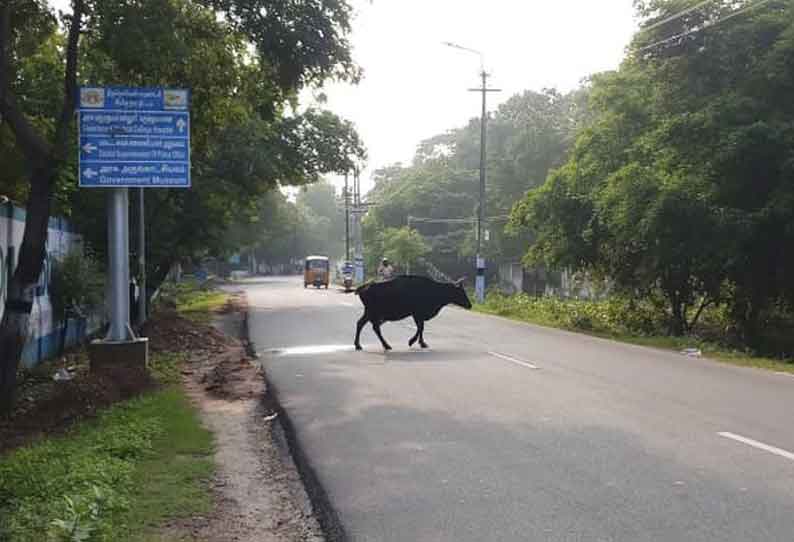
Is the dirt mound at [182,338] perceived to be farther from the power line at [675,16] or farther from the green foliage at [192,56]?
the power line at [675,16]

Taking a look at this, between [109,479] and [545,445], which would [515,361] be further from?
[109,479]

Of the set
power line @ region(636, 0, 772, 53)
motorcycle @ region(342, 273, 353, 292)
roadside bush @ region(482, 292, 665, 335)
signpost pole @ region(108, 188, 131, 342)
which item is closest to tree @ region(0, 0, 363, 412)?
signpost pole @ region(108, 188, 131, 342)

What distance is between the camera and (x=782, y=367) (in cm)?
1573

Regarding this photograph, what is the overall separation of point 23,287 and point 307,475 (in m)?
5.54

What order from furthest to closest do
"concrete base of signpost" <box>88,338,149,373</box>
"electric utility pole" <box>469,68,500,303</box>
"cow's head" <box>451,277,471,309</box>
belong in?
1. "electric utility pole" <box>469,68,500,303</box>
2. "cow's head" <box>451,277,471,309</box>
3. "concrete base of signpost" <box>88,338,149,373</box>

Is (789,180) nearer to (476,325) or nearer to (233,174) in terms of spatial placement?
(476,325)

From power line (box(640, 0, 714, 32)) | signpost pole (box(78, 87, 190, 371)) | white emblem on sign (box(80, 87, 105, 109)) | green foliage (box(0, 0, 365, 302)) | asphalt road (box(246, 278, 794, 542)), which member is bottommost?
asphalt road (box(246, 278, 794, 542))

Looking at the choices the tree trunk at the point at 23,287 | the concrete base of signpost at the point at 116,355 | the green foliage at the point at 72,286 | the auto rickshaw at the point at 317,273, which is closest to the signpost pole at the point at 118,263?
the concrete base of signpost at the point at 116,355

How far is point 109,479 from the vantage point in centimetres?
696

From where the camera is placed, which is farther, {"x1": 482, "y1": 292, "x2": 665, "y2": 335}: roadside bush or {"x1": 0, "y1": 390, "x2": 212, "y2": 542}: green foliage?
{"x1": 482, "y1": 292, "x2": 665, "y2": 335}: roadside bush

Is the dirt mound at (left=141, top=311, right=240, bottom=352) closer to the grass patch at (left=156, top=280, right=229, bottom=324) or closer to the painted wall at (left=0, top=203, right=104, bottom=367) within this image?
the painted wall at (left=0, top=203, right=104, bottom=367)

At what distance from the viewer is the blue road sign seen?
12.9 m

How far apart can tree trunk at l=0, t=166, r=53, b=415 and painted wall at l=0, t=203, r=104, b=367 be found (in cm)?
182

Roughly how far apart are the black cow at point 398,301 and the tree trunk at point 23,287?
7.09m
